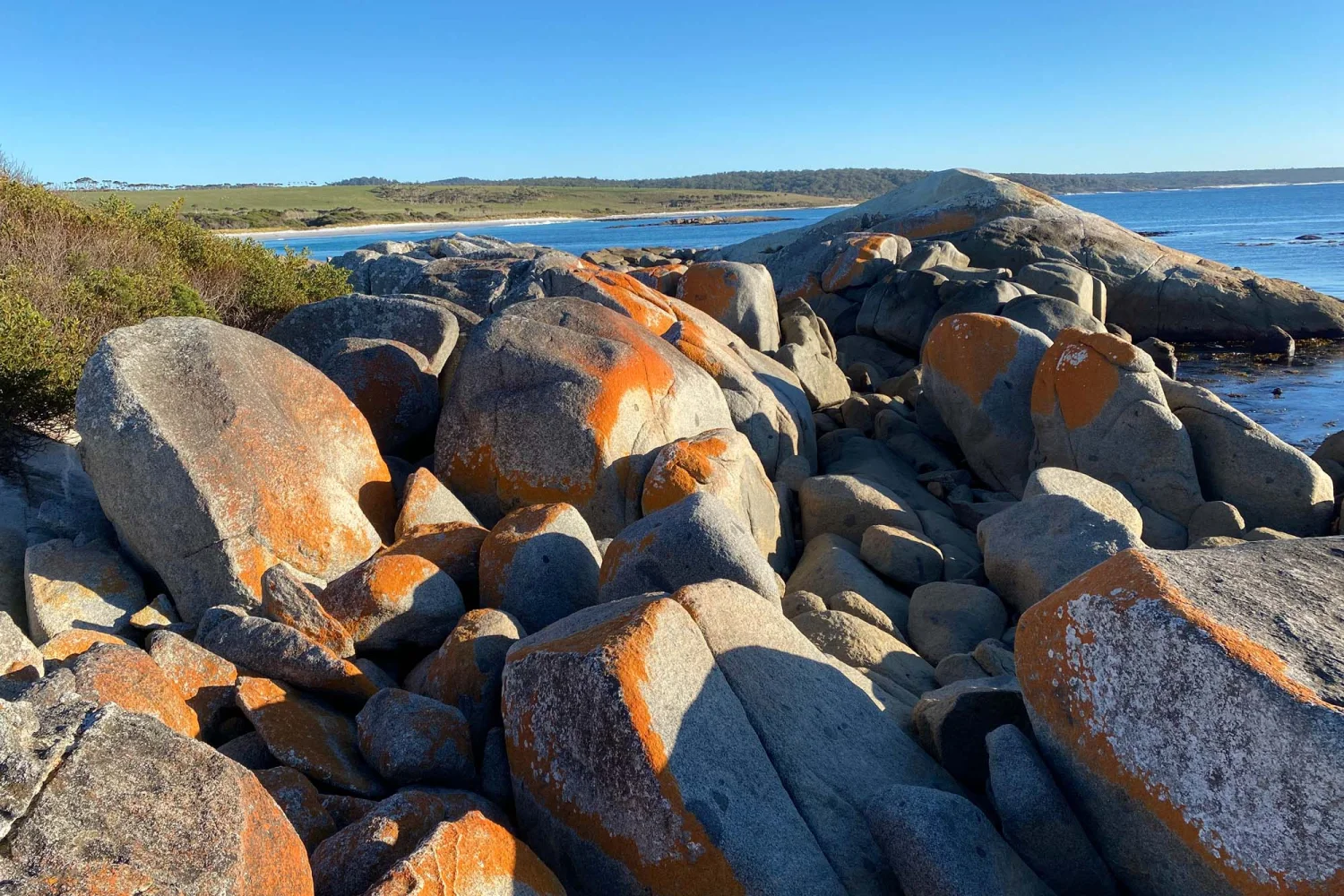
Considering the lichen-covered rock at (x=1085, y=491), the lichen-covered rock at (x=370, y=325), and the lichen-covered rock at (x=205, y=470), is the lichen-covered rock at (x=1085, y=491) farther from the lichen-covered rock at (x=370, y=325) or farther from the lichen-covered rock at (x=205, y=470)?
the lichen-covered rock at (x=370, y=325)

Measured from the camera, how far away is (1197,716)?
120 inches

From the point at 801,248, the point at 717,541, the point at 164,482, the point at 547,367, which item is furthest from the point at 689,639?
the point at 801,248

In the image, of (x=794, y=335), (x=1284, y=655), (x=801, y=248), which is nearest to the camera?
(x=1284, y=655)

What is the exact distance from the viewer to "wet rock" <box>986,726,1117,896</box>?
3.51 meters

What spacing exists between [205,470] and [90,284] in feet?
16.5

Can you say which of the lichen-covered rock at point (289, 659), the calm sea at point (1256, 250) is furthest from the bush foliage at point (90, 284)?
the calm sea at point (1256, 250)

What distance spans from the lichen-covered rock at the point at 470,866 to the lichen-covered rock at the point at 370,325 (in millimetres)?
5968

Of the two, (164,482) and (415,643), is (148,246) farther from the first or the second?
(415,643)

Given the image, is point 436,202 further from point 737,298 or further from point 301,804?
point 301,804

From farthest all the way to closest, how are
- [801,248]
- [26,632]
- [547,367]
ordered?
[801,248] → [547,367] → [26,632]

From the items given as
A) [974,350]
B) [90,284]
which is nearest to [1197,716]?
[974,350]

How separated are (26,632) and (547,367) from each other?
3.79m

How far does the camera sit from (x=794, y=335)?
13641mm

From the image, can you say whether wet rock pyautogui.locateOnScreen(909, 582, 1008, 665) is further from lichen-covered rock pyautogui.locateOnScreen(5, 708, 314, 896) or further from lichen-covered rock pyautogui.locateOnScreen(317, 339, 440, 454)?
lichen-covered rock pyautogui.locateOnScreen(5, 708, 314, 896)
